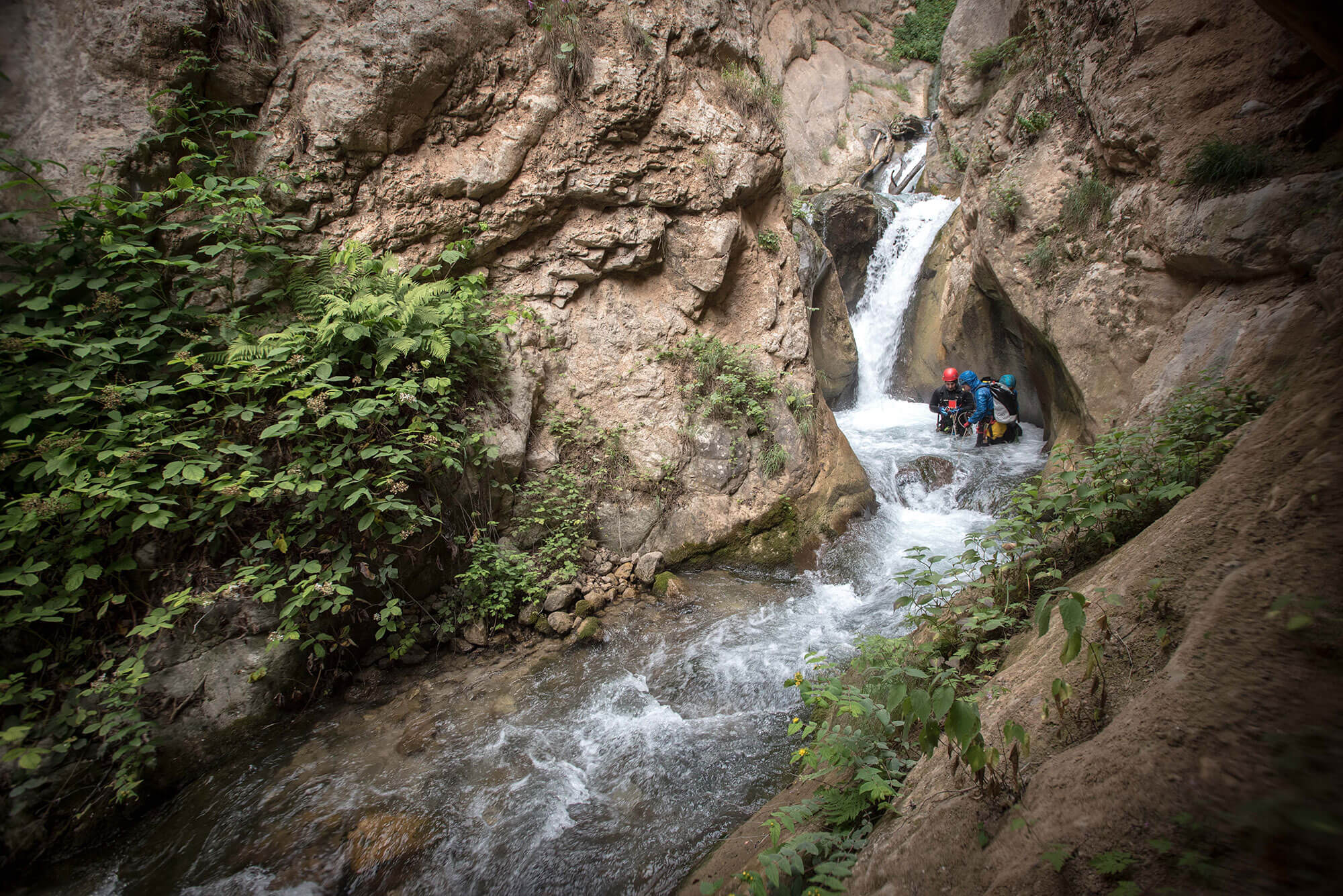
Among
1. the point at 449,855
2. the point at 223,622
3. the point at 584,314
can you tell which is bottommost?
the point at 449,855

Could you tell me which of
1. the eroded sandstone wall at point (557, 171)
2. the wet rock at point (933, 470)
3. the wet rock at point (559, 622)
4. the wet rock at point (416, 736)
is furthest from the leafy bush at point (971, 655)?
the wet rock at point (933, 470)

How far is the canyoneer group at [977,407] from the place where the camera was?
343 inches

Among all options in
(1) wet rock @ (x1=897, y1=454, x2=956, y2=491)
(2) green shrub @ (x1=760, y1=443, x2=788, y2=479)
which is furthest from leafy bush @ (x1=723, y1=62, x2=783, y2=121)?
(1) wet rock @ (x1=897, y1=454, x2=956, y2=491)

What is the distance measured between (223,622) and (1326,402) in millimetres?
5910

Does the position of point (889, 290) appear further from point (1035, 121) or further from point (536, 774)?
point (536, 774)

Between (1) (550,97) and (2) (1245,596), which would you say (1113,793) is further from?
(1) (550,97)

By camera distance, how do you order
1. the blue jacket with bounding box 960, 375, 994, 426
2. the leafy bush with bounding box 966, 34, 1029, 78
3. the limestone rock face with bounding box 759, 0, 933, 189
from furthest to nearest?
the limestone rock face with bounding box 759, 0, 933, 189
the blue jacket with bounding box 960, 375, 994, 426
the leafy bush with bounding box 966, 34, 1029, 78

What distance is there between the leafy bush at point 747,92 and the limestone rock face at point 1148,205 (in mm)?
3588

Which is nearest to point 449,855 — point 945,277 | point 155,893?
point 155,893

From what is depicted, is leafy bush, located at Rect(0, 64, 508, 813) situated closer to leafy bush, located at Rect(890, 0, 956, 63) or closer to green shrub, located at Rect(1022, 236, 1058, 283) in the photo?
green shrub, located at Rect(1022, 236, 1058, 283)

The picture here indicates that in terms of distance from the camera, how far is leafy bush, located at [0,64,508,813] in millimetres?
3145

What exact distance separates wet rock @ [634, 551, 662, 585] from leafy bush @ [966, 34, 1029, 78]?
9449 mm

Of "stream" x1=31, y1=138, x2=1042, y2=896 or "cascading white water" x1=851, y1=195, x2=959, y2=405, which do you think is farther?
"cascading white water" x1=851, y1=195, x2=959, y2=405

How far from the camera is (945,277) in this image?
11.8 metres
